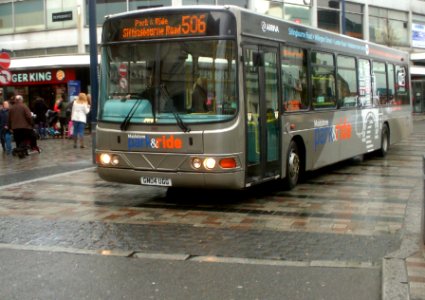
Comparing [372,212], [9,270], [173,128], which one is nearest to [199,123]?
[173,128]

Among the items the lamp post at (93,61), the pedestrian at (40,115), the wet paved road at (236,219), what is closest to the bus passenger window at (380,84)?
the wet paved road at (236,219)

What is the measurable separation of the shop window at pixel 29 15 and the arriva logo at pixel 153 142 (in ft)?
85.1

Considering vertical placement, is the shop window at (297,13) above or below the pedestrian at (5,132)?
above

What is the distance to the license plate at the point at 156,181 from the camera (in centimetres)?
830

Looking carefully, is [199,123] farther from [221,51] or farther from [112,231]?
[112,231]

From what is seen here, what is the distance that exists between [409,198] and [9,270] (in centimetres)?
603

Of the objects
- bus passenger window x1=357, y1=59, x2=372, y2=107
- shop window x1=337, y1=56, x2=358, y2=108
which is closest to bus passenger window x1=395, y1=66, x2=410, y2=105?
bus passenger window x1=357, y1=59, x2=372, y2=107

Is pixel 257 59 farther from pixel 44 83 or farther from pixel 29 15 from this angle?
pixel 29 15

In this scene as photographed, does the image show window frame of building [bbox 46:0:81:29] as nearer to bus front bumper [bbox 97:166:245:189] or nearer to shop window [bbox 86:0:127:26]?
shop window [bbox 86:0:127:26]

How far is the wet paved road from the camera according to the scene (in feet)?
20.5

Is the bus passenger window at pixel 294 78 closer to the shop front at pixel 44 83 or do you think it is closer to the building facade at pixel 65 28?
the building facade at pixel 65 28

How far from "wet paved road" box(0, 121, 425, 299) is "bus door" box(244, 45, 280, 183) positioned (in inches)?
23.1

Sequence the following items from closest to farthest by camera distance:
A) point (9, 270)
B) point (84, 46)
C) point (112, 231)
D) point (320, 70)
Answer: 1. point (9, 270)
2. point (112, 231)
3. point (320, 70)
4. point (84, 46)

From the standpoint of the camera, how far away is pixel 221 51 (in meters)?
8.06
